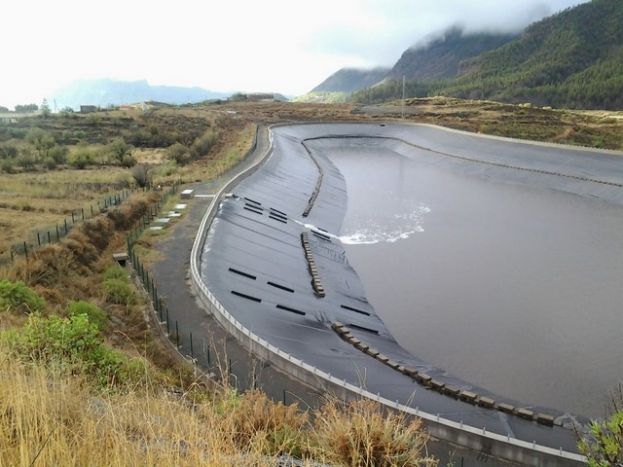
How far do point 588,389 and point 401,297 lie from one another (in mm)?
7826

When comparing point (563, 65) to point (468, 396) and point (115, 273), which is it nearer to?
point (115, 273)

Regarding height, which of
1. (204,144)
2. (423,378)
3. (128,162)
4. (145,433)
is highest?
(204,144)

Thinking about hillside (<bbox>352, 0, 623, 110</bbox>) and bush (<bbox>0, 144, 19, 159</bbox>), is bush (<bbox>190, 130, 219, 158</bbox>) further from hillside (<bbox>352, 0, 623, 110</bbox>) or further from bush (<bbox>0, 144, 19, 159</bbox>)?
hillside (<bbox>352, 0, 623, 110</bbox>)

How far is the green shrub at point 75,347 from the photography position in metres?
7.11

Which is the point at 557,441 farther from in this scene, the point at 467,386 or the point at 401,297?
the point at 401,297

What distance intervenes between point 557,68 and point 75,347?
138 meters

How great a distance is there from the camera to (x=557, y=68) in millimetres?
124250

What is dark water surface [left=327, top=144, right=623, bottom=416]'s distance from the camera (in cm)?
1527

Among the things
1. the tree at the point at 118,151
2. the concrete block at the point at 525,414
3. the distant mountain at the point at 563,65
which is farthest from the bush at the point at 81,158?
the distant mountain at the point at 563,65

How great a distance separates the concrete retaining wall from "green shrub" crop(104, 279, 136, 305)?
1.99m

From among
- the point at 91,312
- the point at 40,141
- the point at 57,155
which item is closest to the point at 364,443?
the point at 91,312

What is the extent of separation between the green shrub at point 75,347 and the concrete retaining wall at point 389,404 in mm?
3786

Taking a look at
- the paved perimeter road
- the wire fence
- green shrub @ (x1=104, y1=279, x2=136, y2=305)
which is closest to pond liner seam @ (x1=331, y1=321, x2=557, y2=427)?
the paved perimeter road

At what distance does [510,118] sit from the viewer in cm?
7019
